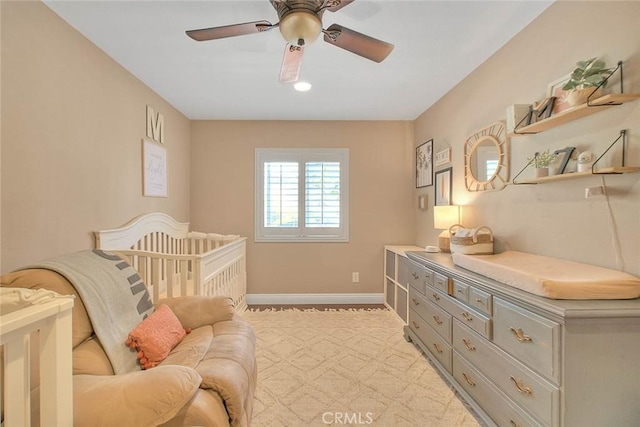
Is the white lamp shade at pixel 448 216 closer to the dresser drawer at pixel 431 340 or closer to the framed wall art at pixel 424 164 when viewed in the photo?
the framed wall art at pixel 424 164

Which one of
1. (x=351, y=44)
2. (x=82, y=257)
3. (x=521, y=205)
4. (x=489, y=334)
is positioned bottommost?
(x=489, y=334)

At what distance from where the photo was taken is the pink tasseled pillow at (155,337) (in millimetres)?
1486

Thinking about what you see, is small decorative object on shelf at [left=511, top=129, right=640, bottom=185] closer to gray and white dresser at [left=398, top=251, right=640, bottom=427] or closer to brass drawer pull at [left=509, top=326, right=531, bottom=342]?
gray and white dresser at [left=398, top=251, right=640, bottom=427]

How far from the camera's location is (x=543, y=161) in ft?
→ 5.44

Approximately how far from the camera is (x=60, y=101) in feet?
6.05

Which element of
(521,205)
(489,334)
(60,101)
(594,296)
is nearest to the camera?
(594,296)

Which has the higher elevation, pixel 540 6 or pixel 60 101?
pixel 540 6

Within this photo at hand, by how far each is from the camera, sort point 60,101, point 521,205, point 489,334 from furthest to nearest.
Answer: point 521,205 → point 60,101 → point 489,334

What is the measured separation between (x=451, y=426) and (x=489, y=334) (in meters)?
0.63

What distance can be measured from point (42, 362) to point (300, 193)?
317cm

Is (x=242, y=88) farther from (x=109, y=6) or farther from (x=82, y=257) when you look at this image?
(x=82, y=257)

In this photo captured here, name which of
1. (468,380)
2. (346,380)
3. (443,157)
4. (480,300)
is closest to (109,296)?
(346,380)

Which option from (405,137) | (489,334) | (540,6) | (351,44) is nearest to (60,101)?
(351,44)

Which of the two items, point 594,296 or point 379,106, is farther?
point 379,106
